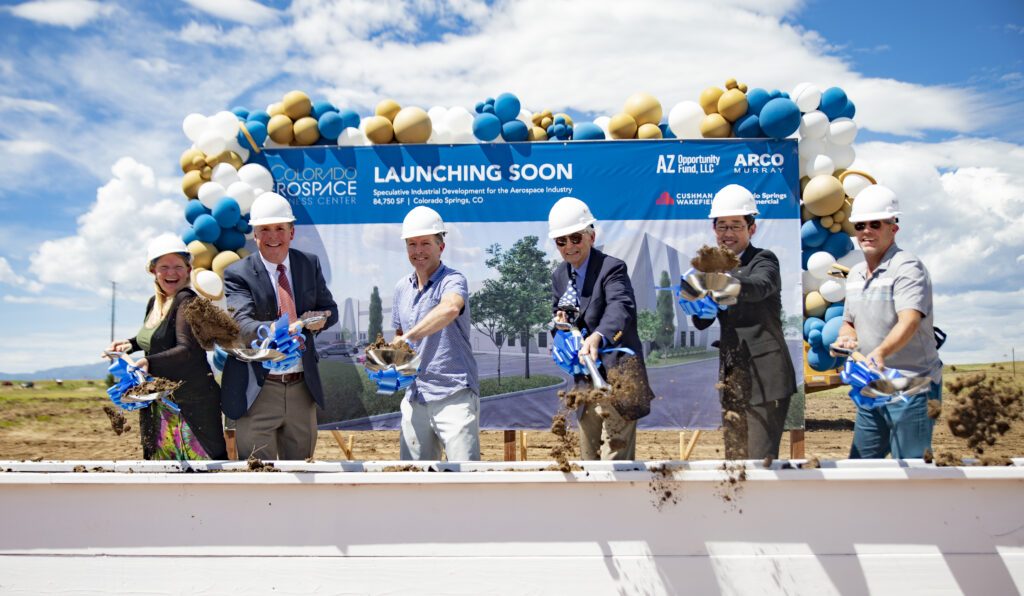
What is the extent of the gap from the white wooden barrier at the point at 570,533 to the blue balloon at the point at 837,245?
3.35 meters

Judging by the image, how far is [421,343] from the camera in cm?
328

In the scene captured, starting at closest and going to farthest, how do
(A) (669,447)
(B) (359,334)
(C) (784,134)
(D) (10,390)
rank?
(C) (784,134), (B) (359,334), (A) (669,447), (D) (10,390)

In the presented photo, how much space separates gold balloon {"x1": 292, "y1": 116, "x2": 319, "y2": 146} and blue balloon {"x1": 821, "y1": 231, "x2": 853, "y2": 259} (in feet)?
12.6

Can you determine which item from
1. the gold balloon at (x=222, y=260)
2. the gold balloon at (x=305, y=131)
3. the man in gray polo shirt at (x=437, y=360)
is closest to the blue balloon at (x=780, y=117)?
the man in gray polo shirt at (x=437, y=360)

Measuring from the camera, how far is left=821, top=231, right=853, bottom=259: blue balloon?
5520 millimetres

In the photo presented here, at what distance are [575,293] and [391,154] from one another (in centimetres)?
280

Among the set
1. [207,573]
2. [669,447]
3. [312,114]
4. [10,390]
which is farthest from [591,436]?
[10,390]

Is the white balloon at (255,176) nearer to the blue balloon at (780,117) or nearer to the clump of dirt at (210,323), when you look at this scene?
the clump of dirt at (210,323)

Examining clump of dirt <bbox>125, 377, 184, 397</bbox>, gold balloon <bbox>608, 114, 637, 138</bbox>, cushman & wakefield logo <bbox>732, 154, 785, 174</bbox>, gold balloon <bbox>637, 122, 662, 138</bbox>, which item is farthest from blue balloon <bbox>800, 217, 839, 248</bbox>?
clump of dirt <bbox>125, 377, 184, 397</bbox>

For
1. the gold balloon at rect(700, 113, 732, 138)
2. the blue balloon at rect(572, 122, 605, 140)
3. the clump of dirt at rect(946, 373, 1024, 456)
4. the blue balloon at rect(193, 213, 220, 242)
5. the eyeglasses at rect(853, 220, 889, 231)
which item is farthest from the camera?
the blue balloon at rect(572, 122, 605, 140)

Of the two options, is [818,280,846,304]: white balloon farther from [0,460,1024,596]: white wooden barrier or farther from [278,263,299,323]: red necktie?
[278,263,299,323]: red necktie

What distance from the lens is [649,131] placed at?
18.2ft

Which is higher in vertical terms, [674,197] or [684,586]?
[674,197]

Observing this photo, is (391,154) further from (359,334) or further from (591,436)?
(591,436)
